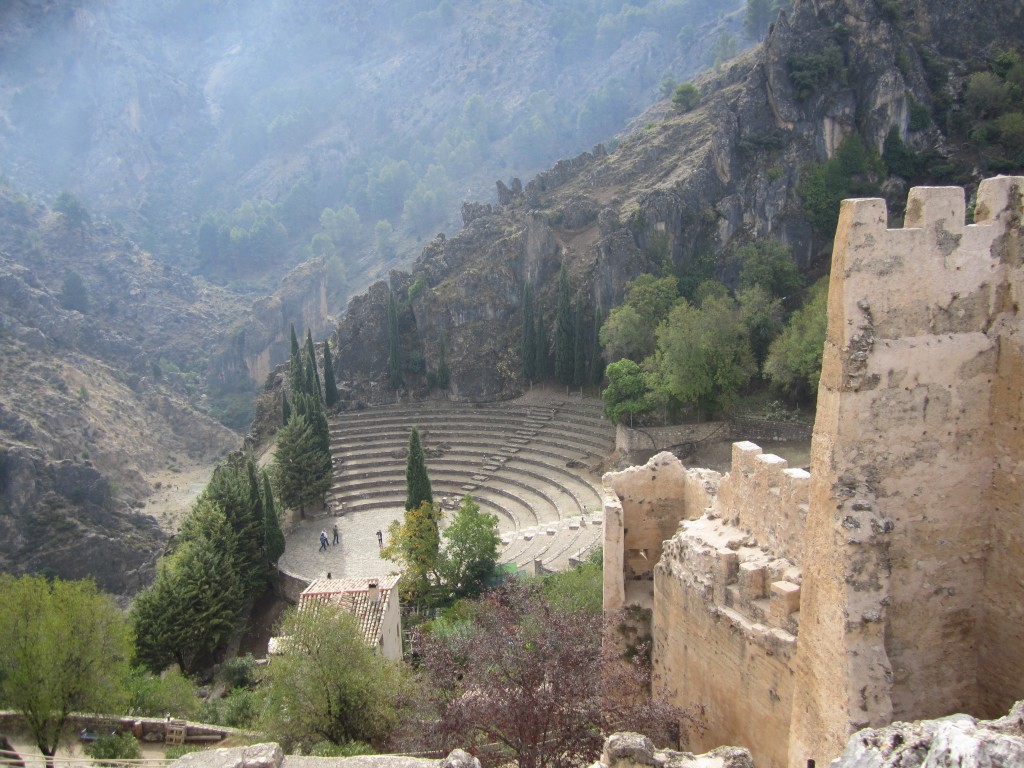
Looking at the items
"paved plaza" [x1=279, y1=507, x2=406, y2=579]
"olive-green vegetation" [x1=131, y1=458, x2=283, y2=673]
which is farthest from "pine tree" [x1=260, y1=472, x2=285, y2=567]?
"paved plaza" [x1=279, y1=507, x2=406, y2=579]

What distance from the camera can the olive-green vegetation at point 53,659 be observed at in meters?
15.2

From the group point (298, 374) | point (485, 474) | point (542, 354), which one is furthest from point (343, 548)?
point (542, 354)

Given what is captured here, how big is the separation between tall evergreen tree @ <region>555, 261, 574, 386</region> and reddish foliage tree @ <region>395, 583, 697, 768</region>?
28.8 m

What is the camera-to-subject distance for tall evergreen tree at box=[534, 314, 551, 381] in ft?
137

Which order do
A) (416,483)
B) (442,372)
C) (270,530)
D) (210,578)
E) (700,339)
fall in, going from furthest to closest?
(442,372)
(700,339)
(270,530)
(416,483)
(210,578)

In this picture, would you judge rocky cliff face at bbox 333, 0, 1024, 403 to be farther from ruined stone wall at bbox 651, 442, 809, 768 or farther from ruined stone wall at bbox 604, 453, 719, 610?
ruined stone wall at bbox 651, 442, 809, 768

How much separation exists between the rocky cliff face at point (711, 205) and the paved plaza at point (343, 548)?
1284 centimetres

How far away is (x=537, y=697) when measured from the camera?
1013 centimetres

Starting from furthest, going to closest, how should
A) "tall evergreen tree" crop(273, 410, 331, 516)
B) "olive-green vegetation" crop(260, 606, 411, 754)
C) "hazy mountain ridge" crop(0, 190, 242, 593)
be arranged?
"hazy mountain ridge" crop(0, 190, 242, 593)
"tall evergreen tree" crop(273, 410, 331, 516)
"olive-green vegetation" crop(260, 606, 411, 754)

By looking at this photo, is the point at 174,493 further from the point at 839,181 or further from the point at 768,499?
the point at 768,499

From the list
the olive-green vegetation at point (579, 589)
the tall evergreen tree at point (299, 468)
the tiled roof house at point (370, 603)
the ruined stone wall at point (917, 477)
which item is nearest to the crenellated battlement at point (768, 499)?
the ruined stone wall at point (917, 477)

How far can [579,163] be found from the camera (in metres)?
54.6

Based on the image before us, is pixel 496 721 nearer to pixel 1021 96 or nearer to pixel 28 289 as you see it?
pixel 1021 96

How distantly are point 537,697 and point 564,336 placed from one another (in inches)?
1249
